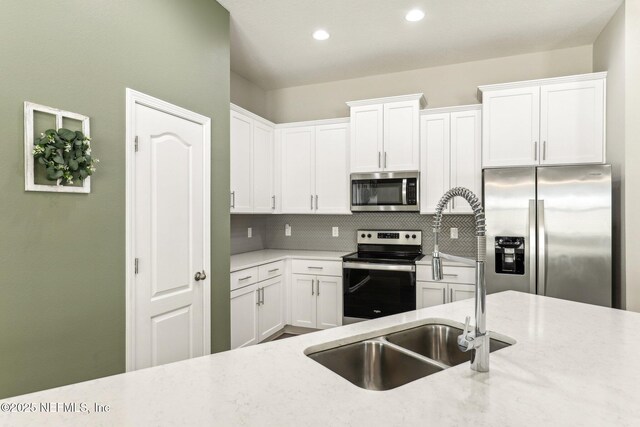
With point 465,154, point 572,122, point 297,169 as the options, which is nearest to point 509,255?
point 465,154

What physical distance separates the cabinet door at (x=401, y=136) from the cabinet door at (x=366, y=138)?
7 centimetres

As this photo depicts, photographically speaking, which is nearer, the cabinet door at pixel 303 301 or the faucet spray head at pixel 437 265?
the faucet spray head at pixel 437 265

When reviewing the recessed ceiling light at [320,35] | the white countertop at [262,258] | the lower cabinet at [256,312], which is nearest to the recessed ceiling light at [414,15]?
the recessed ceiling light at [320,35]

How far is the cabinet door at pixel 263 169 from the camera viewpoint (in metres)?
3.87

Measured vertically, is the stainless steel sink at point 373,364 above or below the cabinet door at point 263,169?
below

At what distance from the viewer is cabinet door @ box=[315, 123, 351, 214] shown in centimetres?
405

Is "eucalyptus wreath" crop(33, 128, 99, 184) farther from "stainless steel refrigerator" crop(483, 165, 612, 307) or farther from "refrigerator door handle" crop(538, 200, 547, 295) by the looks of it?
"refrigerator door handle" crop(538, 200, 547, 295)

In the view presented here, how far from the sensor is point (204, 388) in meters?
0.99

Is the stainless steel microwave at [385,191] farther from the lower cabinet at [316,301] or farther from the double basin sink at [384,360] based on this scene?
the double basin sink at [384,360]

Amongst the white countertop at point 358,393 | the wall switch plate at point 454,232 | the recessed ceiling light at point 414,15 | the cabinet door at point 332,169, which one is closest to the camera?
the white countertop at point 358,393

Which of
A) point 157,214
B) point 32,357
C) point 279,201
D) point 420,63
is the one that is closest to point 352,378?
point 32,357

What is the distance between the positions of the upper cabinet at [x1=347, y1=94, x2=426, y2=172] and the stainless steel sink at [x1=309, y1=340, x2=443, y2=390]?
8.59ft

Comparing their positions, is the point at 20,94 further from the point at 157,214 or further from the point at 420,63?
the point at 420,63

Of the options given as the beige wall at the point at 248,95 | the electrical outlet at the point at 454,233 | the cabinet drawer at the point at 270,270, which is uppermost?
the beige wall at the point at 248,95
